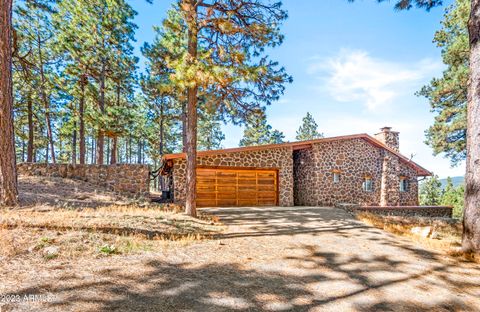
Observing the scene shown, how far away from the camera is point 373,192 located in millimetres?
15367

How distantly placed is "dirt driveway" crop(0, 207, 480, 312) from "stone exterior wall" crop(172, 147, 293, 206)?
6.81 metres

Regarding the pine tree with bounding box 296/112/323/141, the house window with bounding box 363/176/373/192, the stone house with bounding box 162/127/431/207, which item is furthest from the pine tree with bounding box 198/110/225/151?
the house window with bounding box 363/176/373/192

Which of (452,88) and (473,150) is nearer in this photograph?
(473,150)

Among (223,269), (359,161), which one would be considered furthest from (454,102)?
(223,269)

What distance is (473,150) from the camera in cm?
514

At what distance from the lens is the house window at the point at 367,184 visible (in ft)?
50.1

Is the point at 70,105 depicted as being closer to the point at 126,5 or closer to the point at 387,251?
the point at 126,5

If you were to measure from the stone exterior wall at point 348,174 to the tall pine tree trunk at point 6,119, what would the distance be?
42.1ft

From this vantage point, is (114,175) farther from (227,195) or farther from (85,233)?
(85,233)

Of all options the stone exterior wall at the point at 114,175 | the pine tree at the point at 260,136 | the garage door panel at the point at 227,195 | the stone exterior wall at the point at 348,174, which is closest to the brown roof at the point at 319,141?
the stone exterior wall at the point at 348,174

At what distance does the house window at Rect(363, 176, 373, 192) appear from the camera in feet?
50.1

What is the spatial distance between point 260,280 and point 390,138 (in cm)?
1614

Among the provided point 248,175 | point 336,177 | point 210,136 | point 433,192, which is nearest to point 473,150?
point 248,175

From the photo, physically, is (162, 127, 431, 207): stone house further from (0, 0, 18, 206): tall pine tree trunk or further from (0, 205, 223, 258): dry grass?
(0, 0, 18, 206): tall pine tree trunk
